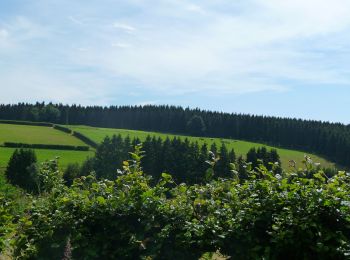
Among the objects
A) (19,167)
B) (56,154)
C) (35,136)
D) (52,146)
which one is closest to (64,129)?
(35,136)

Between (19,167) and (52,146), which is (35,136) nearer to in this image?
(52,146)

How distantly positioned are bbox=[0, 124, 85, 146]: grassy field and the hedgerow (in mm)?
92863

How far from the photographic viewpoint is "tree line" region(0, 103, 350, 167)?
5699 inches

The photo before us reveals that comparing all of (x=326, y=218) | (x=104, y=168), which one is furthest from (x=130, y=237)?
(x=104, y=168)

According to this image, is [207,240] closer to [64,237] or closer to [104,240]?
[104,240]

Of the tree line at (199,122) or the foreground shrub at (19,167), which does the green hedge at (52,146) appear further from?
the tree line at (199,122)

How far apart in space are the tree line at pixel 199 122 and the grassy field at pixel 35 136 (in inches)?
1462

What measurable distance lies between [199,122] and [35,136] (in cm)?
6423

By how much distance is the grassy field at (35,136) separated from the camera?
96938mm

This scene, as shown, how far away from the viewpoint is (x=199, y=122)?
507 feet

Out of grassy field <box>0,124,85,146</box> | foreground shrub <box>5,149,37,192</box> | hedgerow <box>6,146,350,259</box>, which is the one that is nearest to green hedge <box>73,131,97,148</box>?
grassy field <box>0,124,85,146</box>

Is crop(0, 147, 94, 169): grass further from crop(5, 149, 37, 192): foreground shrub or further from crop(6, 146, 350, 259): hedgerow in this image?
crop(6, 146, 350, 259): hedgerow

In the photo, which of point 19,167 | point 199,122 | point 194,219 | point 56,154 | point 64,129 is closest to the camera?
point 194,219

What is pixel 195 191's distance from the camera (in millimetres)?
5855
